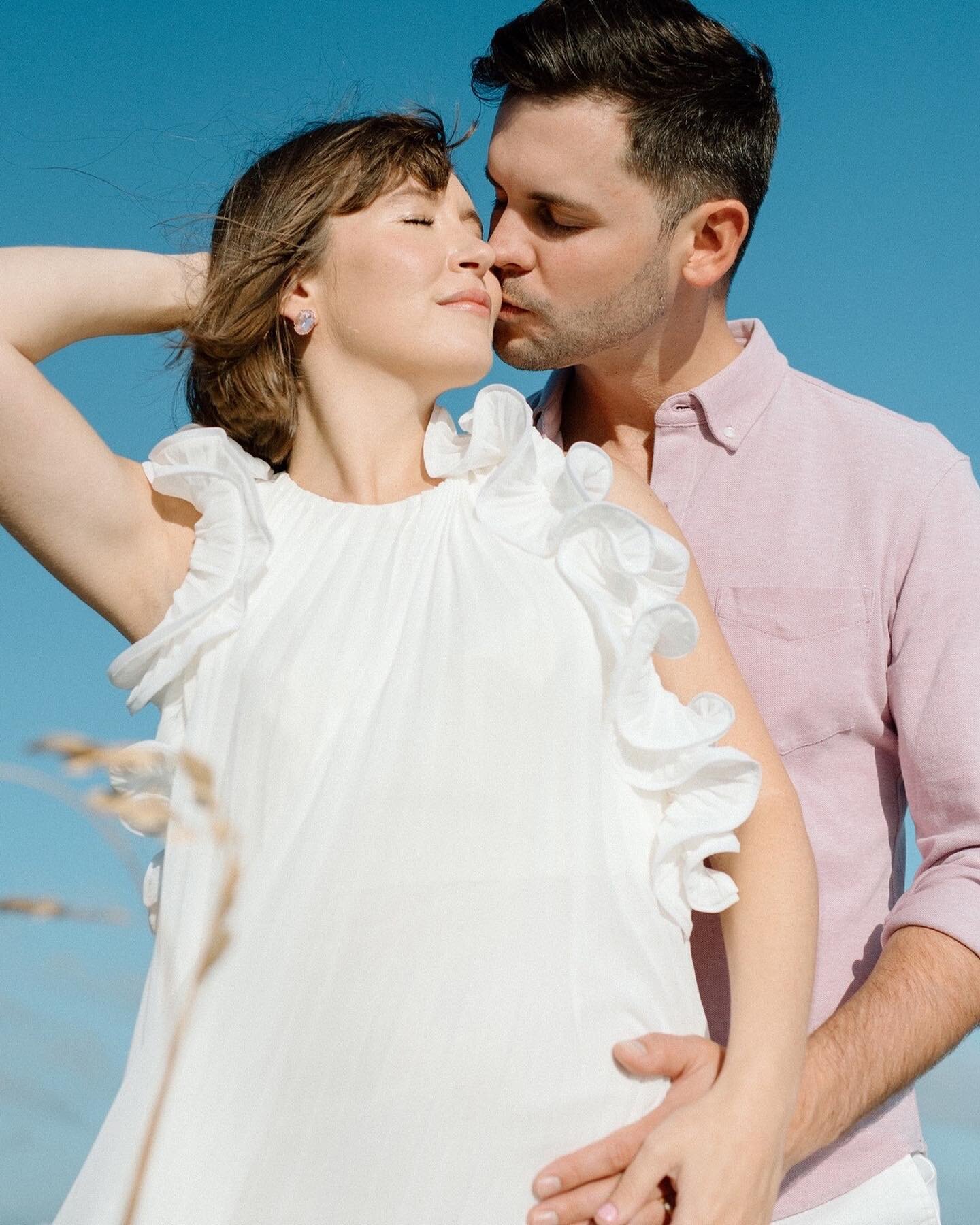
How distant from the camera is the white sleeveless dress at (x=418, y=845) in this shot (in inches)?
70.4

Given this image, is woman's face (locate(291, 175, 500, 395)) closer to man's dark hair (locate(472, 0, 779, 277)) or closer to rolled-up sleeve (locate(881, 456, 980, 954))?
man's dark hair (locate(472, 0, 779, 277))

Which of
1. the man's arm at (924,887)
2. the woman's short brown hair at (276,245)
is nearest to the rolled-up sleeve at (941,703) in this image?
the man's arm at (924,887)

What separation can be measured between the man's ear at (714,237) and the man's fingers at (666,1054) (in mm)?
2137

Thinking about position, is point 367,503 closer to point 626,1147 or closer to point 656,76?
point 626,1147

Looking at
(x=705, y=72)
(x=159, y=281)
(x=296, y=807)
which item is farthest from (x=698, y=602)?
(x=705, y=72)

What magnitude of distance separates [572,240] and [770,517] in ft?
3.00

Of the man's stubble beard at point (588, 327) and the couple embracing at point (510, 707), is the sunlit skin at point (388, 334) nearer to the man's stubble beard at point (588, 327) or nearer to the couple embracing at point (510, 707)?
the couple embracing at point (510, 707)

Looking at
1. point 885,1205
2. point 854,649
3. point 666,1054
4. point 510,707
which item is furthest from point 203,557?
point 885,1205

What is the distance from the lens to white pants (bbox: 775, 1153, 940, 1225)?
101 inches

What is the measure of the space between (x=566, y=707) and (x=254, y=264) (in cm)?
117

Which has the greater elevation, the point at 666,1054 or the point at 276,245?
the point at 276,245

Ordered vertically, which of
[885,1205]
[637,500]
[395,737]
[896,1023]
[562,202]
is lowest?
[885,1205]

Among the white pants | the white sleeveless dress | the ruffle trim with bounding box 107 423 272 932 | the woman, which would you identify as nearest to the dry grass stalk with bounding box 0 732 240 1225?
the woman

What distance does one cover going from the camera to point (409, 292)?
8.21 feet
